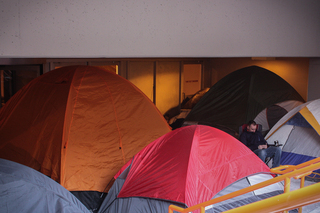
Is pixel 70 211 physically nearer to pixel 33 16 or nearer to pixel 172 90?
pixel 33 16

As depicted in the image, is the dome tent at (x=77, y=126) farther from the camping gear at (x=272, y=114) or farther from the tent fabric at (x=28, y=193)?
the camping gear at (x=272, y=114)

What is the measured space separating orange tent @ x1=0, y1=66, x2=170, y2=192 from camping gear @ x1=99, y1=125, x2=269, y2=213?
18.2 inches

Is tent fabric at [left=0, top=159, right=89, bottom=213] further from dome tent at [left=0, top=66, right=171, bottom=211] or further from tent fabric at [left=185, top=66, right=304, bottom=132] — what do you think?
tent fabric at [left=185, top=66, right=304, bottom=132]

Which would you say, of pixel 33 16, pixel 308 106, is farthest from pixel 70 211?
pixel 308 106

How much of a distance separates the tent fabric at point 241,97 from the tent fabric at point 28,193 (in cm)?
389

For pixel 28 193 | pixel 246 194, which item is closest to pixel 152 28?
pixel 28 193

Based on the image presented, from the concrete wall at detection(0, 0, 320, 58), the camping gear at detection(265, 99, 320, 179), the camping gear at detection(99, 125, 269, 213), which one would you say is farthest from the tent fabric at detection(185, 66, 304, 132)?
the camping gear at detection(99, 125, 269, 213)

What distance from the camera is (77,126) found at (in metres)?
3.43

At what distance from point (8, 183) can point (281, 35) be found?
3526 millimetres

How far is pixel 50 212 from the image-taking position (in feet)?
5.81

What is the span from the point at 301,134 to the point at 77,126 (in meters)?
3.10

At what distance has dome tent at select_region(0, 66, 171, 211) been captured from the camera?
324 cm

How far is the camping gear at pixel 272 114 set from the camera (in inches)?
214

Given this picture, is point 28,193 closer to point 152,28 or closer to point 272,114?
point 152,28
